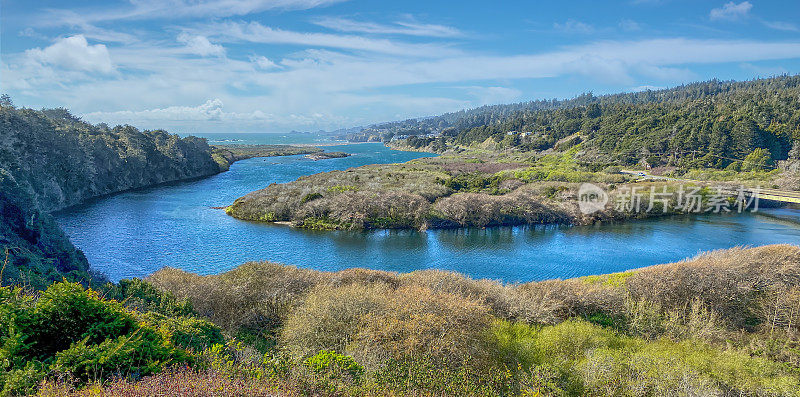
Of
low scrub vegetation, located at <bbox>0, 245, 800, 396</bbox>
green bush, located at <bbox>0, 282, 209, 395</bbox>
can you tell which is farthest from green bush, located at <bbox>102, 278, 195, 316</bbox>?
green bush, located at <bbox>0, 282, 209, 395</bbox>

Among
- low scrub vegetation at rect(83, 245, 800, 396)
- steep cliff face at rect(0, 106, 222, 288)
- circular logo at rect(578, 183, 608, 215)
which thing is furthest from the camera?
circular logo at rect(578, 183, 608, 215)

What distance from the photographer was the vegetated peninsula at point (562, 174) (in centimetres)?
4497

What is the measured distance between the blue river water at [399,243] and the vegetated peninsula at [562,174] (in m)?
2.49

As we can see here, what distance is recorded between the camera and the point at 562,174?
2704 inches

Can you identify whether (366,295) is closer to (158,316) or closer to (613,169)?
(158,316)

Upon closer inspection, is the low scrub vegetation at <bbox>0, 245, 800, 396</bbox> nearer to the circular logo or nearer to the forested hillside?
the circular logo

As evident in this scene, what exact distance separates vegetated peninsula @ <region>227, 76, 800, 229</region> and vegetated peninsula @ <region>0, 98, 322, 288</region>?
888 inches

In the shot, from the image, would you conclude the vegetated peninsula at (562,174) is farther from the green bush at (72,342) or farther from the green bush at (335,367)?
the green bush at (72,342)

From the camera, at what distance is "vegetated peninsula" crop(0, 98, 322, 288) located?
18.9 metres

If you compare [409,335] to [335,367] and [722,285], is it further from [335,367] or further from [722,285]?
[722,285]

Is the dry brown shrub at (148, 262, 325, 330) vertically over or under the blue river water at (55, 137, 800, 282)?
over

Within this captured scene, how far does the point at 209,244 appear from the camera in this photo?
36344mm

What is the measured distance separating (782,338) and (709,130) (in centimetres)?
8684

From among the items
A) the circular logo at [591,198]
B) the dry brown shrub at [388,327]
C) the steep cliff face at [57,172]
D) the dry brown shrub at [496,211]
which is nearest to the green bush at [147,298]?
the steep cliff face at [57,172]
